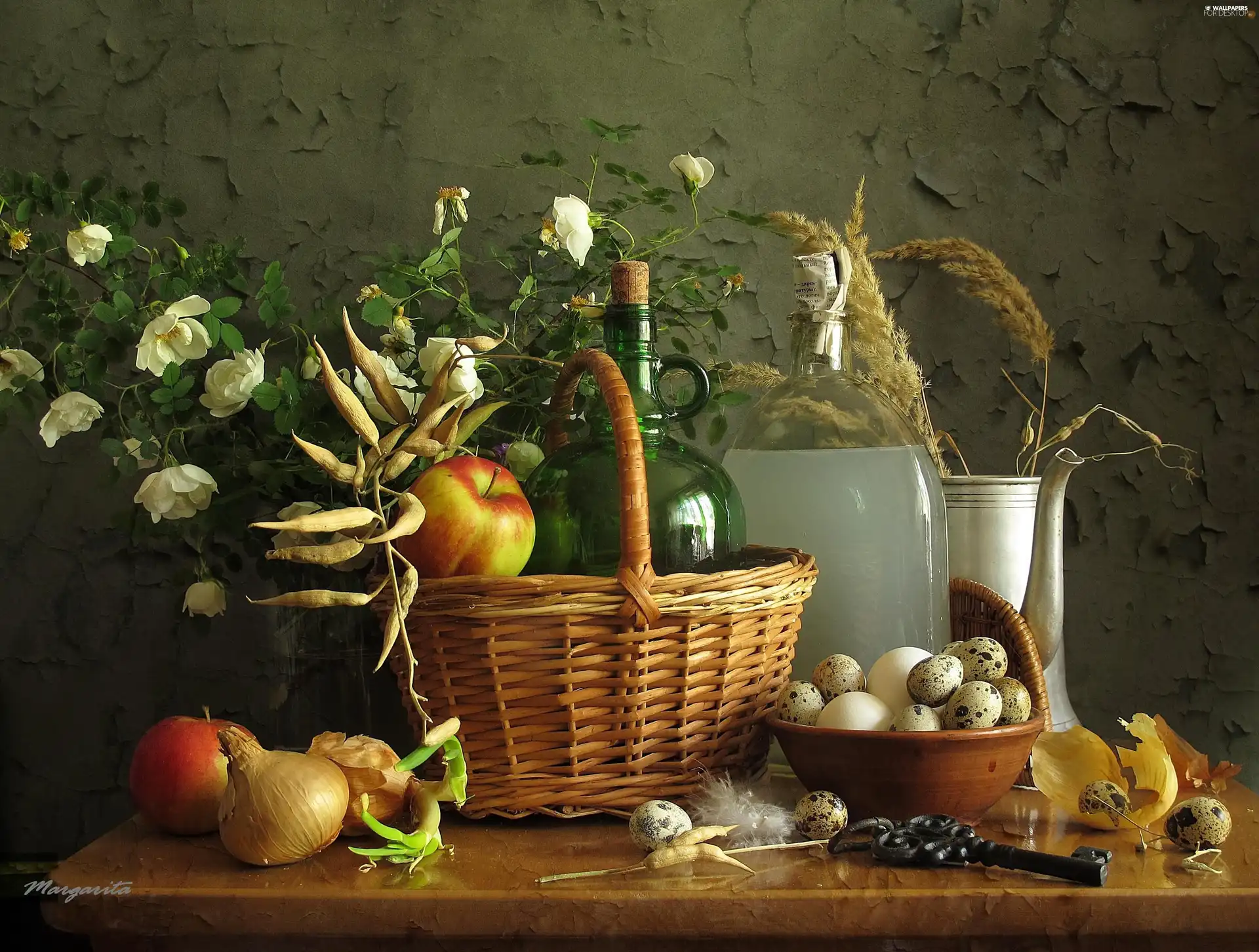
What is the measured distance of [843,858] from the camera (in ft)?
2.15

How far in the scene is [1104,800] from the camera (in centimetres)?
70

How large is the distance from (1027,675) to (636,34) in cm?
78

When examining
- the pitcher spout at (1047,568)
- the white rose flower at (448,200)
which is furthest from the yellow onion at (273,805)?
the pitcher spout at (1047,568)

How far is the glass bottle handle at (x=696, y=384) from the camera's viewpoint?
0.80 metres

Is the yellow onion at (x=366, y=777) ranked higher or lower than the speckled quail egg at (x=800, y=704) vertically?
lower

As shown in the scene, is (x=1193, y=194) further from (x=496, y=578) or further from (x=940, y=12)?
(x=496, y=578)

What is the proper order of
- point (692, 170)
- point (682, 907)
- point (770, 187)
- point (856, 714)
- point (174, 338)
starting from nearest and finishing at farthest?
point (682, 907) < point (856, 714) < point (174, 338) < point (692, 170) < point (770, 187)

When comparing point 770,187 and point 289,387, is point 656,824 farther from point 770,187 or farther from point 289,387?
point 770,187

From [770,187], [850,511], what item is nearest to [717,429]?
[850,511]

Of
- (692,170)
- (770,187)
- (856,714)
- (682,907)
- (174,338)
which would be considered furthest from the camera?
(770,187)

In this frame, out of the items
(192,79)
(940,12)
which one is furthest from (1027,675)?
(192,79)

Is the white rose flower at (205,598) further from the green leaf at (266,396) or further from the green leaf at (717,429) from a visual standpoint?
the green leaf at (717,429)

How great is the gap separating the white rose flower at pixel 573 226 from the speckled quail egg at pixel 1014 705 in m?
0.49

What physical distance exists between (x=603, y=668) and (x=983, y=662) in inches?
10.3
